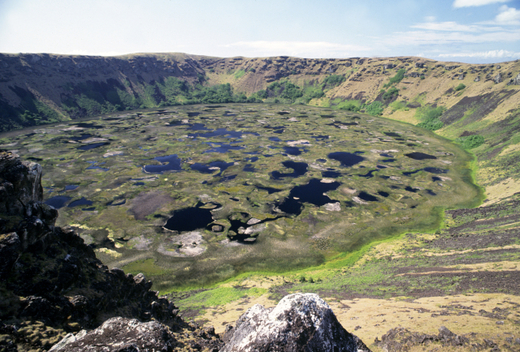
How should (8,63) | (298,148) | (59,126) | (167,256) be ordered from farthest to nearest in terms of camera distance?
(8,63), (59,126), (298,148), (167,256)

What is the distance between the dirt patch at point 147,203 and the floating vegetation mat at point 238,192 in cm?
46

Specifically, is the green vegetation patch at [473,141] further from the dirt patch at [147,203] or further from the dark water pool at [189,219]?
the dirt patch at [147,203]

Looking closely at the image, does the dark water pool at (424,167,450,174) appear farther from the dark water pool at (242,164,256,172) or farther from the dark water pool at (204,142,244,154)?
the dark water pool at (204,142,244,154)

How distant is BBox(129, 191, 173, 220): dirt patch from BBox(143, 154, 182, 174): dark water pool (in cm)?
1856

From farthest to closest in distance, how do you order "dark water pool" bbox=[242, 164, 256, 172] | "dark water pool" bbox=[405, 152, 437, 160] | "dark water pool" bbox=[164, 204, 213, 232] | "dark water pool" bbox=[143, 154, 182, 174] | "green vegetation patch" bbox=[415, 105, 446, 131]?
"green vegetation patch" bbox=[415, 105, 446, 131], "dark water pool" bbox=[405, 152, 437, 160], "dark water pool" bbox=[242, 164, 256, 172], "dark water pool" bbox=[143, 154, 182, 174], "dark water pool" bbox=[164, 204, 213, 232]

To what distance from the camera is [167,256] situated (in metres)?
50.4

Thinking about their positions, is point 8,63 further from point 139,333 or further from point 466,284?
point 466,284

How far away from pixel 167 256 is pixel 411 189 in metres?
69.1

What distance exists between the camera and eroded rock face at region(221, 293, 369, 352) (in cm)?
1504

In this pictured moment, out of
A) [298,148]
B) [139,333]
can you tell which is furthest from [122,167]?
[139,333]

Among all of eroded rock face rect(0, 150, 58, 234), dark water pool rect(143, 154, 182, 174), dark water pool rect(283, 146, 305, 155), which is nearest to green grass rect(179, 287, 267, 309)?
eroded rock face rect(0, 150, 58, 234)

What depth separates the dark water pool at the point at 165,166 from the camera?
9150 centimetres

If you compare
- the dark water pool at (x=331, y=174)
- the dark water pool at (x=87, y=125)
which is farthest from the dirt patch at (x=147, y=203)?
the dark water pool at (x=87, y=125)

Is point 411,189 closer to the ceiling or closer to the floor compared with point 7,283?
closer to the floor
